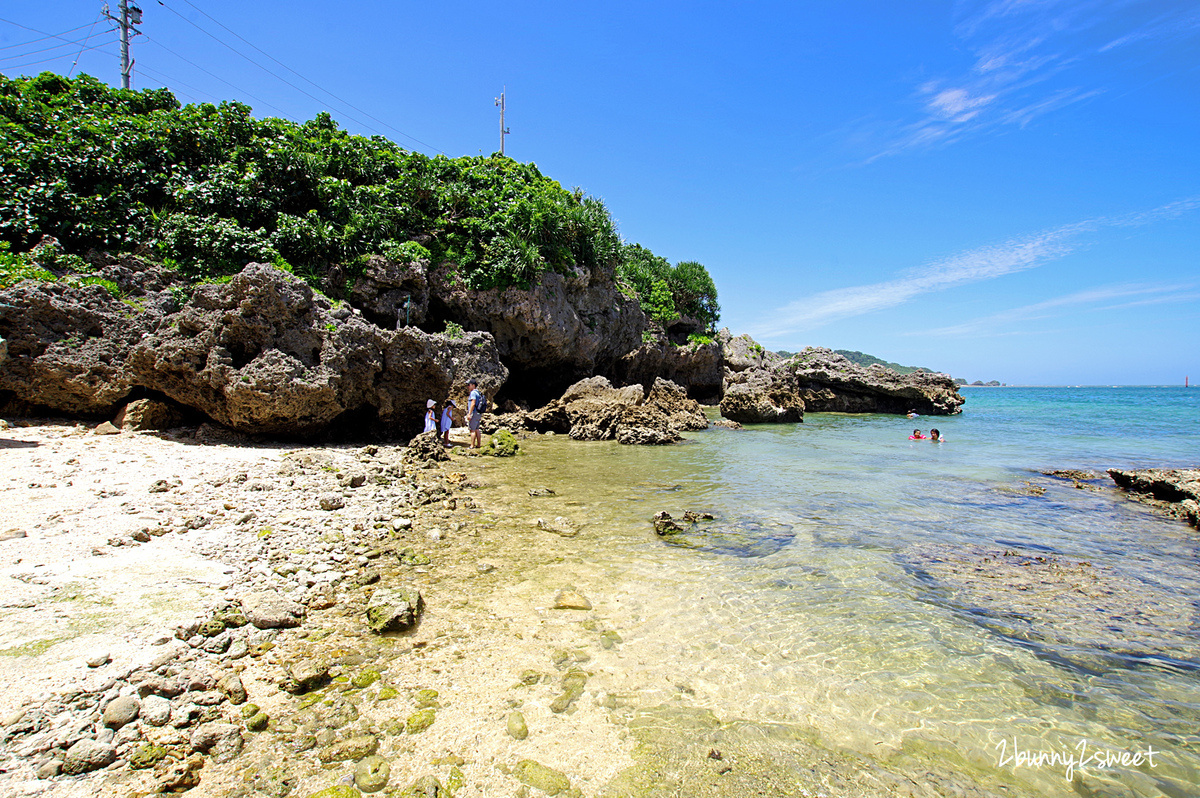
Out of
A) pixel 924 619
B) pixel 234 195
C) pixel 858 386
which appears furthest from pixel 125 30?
pixel 858 386

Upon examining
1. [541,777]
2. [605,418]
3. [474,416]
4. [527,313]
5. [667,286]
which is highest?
[667,286]

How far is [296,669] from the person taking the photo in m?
3.70

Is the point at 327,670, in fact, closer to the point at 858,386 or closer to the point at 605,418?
the point at 605,418

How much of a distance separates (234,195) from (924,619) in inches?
751

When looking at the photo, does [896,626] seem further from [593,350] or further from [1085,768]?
[593,350]

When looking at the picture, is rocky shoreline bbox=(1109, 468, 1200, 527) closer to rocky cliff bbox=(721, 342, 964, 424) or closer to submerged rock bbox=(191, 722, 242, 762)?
submerged rock bbox=(191, 722, 242, 762)

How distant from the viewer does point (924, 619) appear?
5109 millimetres

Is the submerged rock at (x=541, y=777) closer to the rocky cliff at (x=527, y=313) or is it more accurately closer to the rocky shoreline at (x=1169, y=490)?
the rocky shoreline at (x=1169, y=490)

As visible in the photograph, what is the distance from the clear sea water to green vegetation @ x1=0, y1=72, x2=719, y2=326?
10.8 meters

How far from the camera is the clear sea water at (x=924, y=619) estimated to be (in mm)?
3457

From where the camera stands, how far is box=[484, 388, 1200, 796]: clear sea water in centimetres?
346

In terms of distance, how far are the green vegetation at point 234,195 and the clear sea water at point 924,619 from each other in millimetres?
10842

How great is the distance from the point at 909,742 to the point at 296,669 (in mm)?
4444

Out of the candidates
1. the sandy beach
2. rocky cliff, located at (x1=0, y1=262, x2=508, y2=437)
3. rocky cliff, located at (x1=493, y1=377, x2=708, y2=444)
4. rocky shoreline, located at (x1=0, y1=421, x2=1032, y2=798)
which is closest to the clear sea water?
rocky shoreline, located at (x1=0, y1=421, x2=1032, y2=798)
